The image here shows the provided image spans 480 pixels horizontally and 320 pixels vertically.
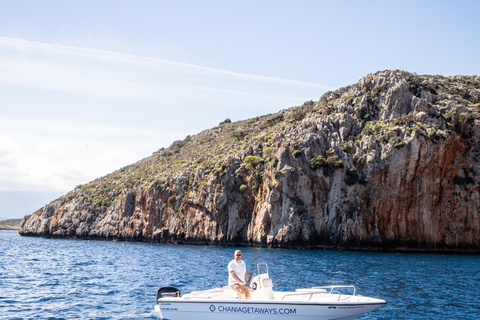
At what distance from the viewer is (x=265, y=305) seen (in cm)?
1549

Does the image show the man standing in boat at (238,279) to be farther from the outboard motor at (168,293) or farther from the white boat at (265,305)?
the outboard motor at (168,293)

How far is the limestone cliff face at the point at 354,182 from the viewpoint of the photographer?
59750 mm

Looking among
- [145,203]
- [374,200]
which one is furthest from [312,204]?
[145,203]

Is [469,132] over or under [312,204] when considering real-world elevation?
over

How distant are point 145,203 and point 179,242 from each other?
13.2 metres

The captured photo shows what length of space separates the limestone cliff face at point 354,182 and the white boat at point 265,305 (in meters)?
45.6

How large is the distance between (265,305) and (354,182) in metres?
49.7

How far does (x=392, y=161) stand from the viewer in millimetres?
60781

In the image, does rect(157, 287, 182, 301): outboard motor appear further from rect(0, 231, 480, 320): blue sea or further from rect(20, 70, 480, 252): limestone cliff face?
rect(20, 70, 480, 252): limestone cliff face

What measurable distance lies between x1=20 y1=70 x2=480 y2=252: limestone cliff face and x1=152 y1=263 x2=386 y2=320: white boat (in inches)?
1797

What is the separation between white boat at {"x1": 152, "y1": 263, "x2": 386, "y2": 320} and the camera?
606 inches

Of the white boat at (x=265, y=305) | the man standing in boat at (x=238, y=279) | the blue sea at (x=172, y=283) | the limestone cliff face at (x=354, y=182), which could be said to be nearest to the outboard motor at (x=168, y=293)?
A: the white boat at (x=265, y=305)

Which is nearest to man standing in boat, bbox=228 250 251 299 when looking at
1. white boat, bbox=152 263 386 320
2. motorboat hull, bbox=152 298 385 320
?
white boat, bbox=152 263 386 320

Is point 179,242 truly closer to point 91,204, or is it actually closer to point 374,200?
point 91,204
